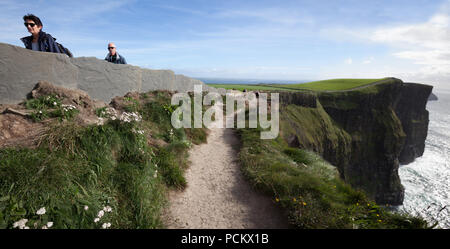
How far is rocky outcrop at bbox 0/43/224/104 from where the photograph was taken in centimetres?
522

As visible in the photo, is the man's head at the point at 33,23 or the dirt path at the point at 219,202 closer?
Answer: the dirt path at the point at 219,202

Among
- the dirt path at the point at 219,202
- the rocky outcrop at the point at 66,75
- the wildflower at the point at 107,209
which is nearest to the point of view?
the wildflower at the point at 107,209

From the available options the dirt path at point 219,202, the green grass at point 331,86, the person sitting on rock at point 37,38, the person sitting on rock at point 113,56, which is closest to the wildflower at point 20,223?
the dirt path at point 219,202

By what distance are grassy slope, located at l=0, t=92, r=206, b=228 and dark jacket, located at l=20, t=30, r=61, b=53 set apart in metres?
2.97

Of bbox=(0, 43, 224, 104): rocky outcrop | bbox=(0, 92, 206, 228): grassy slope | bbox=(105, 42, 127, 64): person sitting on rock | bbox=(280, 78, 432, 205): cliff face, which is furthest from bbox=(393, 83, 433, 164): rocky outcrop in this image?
bbox=(0, 92, 206, 228): grassy slope

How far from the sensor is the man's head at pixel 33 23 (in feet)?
17.3

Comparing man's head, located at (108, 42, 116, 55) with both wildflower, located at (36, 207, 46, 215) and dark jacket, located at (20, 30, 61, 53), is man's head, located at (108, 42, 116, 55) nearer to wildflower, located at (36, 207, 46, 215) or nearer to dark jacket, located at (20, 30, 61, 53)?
dark jacket, located at (20, 30, 61, 53)

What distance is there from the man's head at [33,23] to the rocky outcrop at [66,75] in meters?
0.60

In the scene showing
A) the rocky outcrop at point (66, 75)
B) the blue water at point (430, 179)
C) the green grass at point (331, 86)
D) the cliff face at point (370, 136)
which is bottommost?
the blue water at point (430, 179)

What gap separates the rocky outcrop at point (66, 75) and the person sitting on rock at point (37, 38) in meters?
0.30

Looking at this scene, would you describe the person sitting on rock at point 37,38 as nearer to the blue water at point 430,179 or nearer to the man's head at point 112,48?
the man's head at point 112,48

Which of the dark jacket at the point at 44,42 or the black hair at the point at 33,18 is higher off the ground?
the black hair at the point at 33,18

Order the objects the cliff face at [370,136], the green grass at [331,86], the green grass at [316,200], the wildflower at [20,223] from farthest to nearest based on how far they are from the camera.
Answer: the green grass at [331,86]
the cliff face at [370,136]
the green grass at [316,200]
the wildflower at [20,223]
